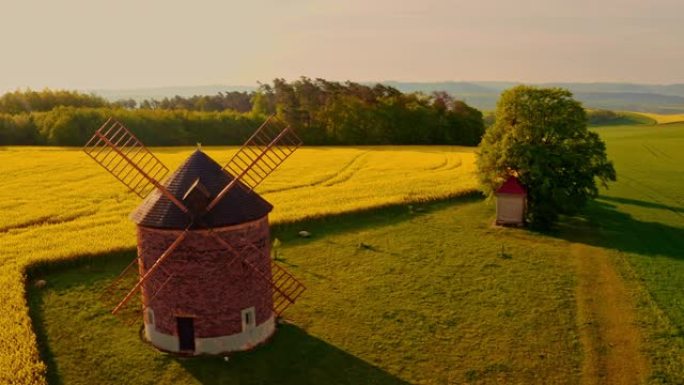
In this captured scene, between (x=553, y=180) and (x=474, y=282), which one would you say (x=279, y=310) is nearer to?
(x=474, y=282)

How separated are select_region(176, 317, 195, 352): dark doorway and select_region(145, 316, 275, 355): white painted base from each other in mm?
172

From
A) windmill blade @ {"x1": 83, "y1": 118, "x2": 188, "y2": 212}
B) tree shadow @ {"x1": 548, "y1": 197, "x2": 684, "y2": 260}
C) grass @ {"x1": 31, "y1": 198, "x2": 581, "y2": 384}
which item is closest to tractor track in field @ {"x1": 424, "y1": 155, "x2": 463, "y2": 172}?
tree shadow @ {"x1": 548, "y1": 197, "x2": 684, "y2": 260}

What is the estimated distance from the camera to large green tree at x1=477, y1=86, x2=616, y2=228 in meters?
36.2

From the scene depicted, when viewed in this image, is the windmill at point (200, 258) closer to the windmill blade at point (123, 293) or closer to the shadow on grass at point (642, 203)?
the windmill blade at point (123, 293)

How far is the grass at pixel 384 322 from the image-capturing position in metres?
19.4

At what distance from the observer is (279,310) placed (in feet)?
79.7

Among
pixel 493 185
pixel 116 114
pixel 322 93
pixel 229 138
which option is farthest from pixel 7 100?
pixel 493 185

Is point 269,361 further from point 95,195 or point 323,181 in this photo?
point 323,181

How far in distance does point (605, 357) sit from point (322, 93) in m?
84.3

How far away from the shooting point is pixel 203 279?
66.1 ft

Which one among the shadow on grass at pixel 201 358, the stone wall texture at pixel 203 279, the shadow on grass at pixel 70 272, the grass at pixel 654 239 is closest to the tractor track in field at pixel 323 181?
the shadow on grass at pixel 70 272

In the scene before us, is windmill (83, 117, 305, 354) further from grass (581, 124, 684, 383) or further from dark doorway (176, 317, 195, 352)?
grass (581, 124, 684, 383)

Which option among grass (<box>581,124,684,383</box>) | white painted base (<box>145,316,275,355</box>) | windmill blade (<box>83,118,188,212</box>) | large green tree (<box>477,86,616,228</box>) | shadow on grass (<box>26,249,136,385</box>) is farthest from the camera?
large green tree (<box>477,86,616,228</box>)

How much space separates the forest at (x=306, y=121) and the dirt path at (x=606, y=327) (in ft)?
200
